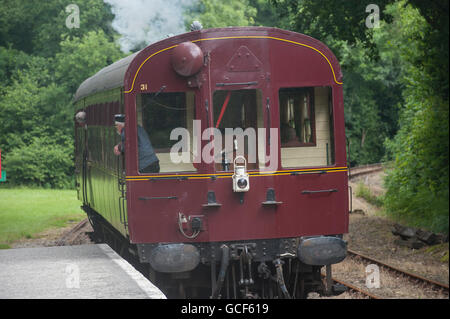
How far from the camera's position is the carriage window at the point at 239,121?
925cm

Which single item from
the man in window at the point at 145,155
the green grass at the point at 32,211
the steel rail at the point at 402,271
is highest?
the man in window at the point at 145,155

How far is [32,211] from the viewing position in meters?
25.0

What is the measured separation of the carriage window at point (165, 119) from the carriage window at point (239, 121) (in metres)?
0.36

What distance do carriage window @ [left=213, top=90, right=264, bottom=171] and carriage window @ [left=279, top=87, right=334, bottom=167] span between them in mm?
337

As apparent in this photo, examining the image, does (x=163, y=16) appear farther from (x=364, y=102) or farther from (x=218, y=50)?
(x=364, y=102)

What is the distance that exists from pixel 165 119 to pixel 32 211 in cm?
1667

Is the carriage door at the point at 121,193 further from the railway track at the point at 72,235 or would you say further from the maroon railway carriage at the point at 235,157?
the railway track at the point at 72,235

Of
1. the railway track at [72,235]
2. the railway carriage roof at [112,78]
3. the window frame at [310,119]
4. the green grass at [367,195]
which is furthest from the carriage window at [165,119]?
the green grass at [367,195]

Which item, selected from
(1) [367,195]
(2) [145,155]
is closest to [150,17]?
(1) [367,195]

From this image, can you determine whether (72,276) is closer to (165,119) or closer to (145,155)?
(145,155)

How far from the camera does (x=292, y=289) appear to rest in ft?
33.0

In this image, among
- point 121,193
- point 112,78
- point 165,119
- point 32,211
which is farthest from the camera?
point 32,211

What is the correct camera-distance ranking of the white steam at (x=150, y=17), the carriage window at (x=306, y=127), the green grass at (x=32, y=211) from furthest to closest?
the white steam at (x=150, y=17) → the green grass at (x=32, y=211) → the carriage window at (x=306, y=127)

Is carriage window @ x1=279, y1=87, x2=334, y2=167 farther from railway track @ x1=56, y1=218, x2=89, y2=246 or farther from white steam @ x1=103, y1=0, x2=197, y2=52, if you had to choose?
white steam @ x1=103, y1=0, x2=197, y2=52
